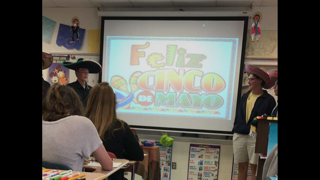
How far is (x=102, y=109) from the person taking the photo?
1976mm

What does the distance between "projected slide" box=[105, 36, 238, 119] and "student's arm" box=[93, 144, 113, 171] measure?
6.91ft

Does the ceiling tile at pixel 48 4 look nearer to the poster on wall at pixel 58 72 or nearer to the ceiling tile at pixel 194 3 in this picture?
the poster on wall at pixel 58 72

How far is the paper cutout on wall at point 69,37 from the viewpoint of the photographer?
3.84 metres

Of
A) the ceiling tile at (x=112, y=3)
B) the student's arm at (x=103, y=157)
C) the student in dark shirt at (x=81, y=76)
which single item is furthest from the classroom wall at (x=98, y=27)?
the student's arm at (x=103, y=157)

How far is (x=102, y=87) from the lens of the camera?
2.02 m

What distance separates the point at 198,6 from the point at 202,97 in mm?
1302

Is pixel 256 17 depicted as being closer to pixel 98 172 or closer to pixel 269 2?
pixel 269 2

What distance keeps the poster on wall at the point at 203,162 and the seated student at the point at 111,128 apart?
68.6 inches

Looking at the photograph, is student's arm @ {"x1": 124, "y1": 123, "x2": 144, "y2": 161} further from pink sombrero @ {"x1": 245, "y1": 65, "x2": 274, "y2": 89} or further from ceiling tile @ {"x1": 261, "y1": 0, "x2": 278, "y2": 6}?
A: ceiling tile @ {"x1": 261, "y1": 0, "x2": 278, "y2": 6}

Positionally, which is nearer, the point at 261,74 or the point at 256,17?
the point at 261,74

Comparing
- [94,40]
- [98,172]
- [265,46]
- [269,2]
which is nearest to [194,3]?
[269,2]

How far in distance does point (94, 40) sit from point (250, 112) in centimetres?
248
